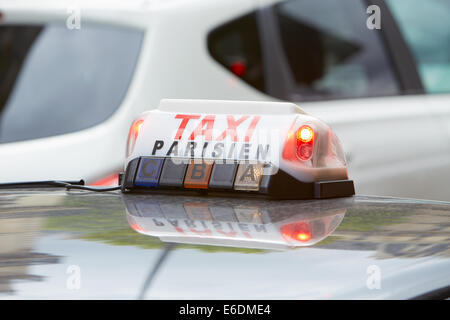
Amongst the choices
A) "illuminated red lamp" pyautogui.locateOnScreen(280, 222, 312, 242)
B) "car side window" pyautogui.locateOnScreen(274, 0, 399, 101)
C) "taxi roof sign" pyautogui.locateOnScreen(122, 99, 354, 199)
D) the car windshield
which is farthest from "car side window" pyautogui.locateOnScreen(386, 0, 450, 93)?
"illuminated red lamp" pyautogui.locateOnScreen(280, 222, 312, 242)

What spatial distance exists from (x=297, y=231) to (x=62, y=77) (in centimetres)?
267

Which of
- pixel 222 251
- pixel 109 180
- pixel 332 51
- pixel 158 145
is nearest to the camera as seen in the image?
pixel 222 251

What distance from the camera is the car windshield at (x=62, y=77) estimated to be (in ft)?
11.9

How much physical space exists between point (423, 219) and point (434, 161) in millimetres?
3354

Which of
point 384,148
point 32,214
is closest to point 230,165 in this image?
point 32,214

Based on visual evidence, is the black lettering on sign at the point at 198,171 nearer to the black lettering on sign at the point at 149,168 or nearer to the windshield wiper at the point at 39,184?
the black lettering on sign at the point at 149,168

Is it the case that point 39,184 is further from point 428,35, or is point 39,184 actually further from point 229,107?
point 428,35

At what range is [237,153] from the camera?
156 centimetres

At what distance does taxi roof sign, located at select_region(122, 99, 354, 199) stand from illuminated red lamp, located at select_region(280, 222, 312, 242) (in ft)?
0.87

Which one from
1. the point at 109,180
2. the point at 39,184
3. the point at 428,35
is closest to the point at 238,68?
the point at 109,180

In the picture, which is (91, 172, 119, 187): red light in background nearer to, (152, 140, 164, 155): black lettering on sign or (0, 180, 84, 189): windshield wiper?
(0, 180, 84, 189): windshield wiper

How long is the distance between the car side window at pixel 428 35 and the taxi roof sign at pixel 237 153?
3253 millimetres

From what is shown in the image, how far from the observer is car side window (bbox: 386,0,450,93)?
15.7ft

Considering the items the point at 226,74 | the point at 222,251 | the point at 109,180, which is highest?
the point at 226,74
